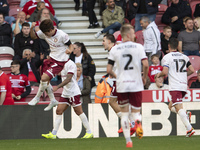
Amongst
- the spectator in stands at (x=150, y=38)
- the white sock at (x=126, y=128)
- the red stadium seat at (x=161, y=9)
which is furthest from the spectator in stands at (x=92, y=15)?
the white sock at (x=126, y=128)

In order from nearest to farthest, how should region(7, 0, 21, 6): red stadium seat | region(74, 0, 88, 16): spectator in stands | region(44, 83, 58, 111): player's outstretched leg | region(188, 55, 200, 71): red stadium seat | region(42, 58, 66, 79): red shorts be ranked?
region(42, 58, 66, 79): red shorts < region(44, 83, 58, 111): player's outstretched leg < region(188, 55, 200, 71): red stadium seat < region(74, 0, 88, 16): spectator in stands < region(7, 0, 21, 6): red stadium seat

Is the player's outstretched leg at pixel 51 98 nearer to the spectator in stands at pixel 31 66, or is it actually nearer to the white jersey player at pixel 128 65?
the spectator in stands at pixel 31 66

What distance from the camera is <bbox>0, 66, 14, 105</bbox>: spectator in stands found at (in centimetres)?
Answer: 1241

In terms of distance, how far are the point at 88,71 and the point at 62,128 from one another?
2.47 metres

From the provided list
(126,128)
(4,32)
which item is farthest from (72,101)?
(4,32)

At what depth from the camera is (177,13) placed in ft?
54.4

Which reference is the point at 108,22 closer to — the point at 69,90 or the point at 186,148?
the point at 69,90

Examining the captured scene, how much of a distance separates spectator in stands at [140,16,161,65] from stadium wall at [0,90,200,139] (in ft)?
9.26

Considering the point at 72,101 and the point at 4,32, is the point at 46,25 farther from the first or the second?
the point at 4,32

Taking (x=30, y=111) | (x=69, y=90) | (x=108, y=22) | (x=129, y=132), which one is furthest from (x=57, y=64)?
(x=108, y=22)

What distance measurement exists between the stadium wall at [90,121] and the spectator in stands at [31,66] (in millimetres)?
1948

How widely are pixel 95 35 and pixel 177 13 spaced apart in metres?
2.70

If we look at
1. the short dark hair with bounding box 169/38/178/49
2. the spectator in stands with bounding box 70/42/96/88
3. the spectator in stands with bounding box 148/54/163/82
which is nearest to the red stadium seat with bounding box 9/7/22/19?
the spectator in stands with bounding box 70/42/96/88

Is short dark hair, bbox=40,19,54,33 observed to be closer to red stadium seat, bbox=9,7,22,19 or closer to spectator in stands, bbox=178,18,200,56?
spectator in stands, bbox=178,18,200,56
